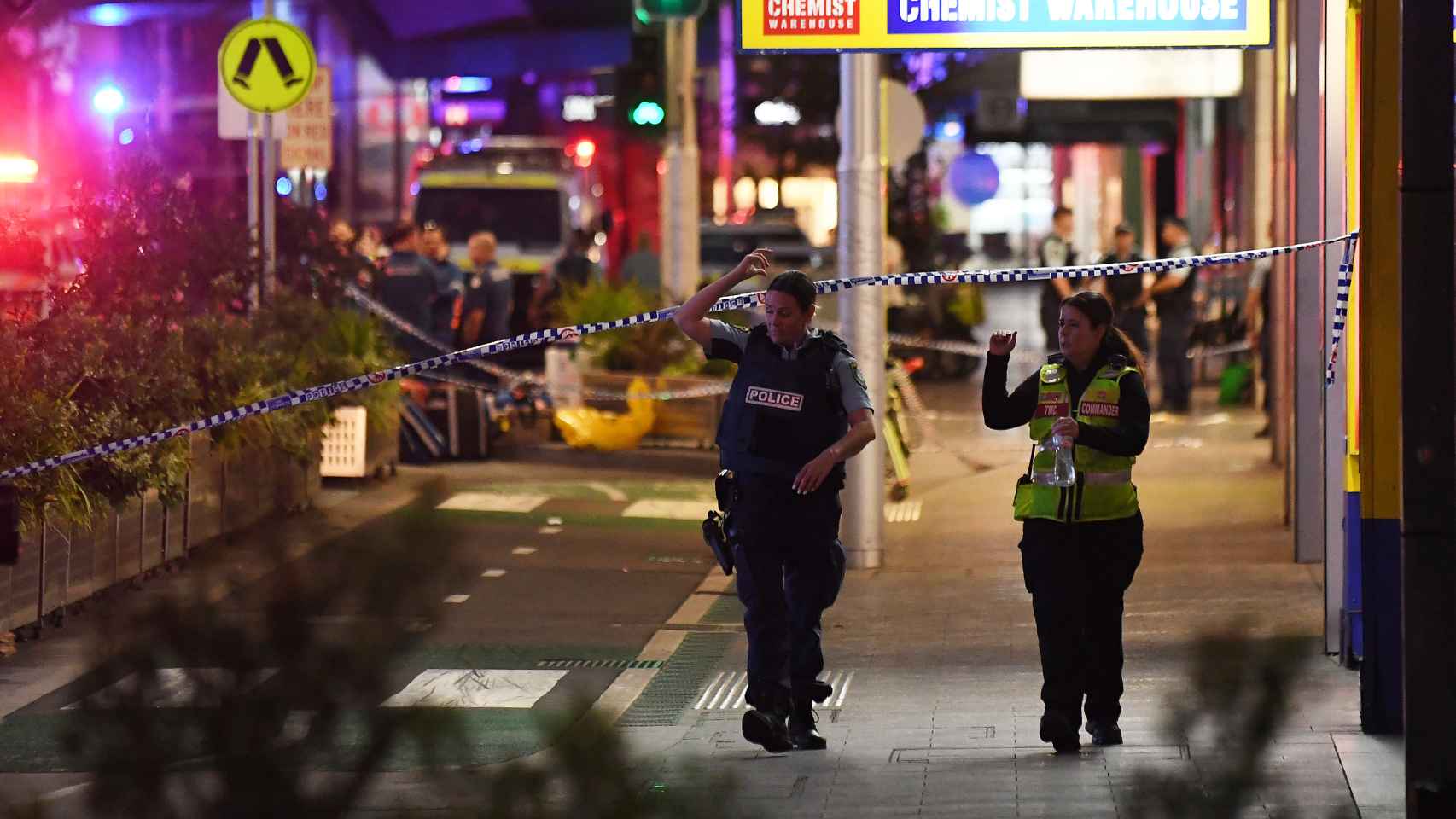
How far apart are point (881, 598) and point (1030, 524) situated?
3735mm

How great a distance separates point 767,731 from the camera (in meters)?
8.05

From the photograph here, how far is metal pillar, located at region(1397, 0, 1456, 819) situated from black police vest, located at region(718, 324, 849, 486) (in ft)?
9.11

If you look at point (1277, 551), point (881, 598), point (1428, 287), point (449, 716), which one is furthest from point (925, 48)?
point (449, 716)

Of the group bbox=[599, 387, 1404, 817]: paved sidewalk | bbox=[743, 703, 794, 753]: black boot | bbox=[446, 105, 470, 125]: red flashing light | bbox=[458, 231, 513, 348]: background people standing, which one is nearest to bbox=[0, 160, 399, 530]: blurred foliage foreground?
bbox=[599, 387, 1404, 817]: paved sidewalk

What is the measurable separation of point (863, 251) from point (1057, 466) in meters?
4.79

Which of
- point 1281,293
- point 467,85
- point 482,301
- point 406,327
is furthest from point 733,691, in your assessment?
point 467,85

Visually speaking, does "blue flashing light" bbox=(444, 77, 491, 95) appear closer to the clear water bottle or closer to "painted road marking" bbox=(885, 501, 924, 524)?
"painted road marking" bbox=(885, 501, 924, 524)

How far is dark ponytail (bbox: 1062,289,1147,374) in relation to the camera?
8109 mm

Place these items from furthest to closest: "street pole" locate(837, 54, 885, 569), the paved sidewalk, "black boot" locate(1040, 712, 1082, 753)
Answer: "street pole" locate(837, 54, 885, 569)
"black boot" locate(1040, 712, 1082, 753)
the paved sidewalk

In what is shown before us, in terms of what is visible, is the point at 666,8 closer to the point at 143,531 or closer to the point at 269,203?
the point at 269,203

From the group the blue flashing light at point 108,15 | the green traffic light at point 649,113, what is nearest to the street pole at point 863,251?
the green traffic light at point 649,113

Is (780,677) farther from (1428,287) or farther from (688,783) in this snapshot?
(688,783)

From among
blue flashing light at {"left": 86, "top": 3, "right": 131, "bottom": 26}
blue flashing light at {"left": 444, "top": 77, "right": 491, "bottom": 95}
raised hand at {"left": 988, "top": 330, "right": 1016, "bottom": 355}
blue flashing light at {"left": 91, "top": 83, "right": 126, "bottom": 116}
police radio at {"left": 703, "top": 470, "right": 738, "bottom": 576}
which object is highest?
blue flashing light at {"left": 86, "top": 3, "right": 131, "bottom": 26}

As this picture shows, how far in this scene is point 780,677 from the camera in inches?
324
